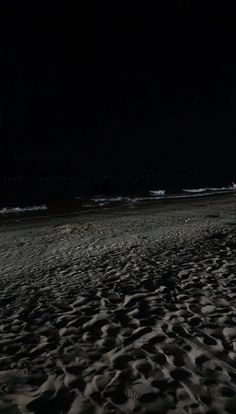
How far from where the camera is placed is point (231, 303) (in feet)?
35.5

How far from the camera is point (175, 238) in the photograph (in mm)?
21812

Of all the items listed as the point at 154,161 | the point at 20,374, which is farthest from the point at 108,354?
the point at 154,161

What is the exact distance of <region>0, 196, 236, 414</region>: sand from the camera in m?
6.81

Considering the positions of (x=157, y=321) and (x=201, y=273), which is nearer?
(x=157, y=321)

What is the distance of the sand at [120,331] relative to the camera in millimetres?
6812

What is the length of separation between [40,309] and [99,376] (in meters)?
4.48

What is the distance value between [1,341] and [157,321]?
4230 millimetres

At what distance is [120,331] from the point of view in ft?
31.1

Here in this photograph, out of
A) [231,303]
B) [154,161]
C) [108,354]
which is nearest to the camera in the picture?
[108,354]

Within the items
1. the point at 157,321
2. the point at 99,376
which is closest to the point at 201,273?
the point at 157,321

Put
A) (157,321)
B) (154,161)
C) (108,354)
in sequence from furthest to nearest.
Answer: (154,161) < (157,321) < (108,354)

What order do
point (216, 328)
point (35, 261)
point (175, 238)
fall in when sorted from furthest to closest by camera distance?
point (175, 238), point (35, 261), point (216, 328)

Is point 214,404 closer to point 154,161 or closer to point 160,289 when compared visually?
point 160,289

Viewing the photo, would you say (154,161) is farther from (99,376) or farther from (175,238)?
(99,376)
